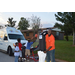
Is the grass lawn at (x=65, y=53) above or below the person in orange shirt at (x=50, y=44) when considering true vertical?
below

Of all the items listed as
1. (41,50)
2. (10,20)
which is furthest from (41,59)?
(10,20)

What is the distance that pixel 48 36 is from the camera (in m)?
4.19

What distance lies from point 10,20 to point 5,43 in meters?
43.3

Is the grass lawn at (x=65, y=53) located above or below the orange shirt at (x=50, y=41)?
below

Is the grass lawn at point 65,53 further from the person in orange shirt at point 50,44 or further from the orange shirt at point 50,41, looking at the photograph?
the orange shirt at point 50,41

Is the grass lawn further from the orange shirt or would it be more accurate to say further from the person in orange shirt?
the orange shirt

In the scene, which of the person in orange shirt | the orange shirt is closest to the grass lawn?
the person in orange shirt

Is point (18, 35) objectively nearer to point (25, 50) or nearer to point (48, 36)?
point (25, 50)

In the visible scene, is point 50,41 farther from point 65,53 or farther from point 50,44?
point 65,53

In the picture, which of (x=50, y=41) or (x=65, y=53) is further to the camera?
(x=65, y=53)

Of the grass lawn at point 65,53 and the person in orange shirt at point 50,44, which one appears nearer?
the person in orange shirt at point 50,44

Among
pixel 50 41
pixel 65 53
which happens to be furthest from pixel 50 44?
pixel 65 53

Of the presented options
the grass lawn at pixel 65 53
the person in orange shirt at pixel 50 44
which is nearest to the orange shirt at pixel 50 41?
the person in orange shirt at pixel 50 44

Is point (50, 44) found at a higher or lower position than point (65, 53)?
higher
